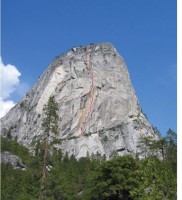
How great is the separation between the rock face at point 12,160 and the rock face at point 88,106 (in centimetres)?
1334

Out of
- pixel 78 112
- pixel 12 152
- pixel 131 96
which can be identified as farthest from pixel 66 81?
pixel 12 152

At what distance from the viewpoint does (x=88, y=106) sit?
396 ft

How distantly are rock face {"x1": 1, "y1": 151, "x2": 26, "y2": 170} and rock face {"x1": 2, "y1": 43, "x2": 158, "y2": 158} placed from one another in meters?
13.3

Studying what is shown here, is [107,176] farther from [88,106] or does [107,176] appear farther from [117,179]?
[88,106]

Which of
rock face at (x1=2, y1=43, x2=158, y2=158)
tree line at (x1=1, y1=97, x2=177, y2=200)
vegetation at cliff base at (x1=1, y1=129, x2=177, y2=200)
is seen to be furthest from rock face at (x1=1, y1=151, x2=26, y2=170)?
tree line at (x1=1, y1=97, x2=177, y2=200)

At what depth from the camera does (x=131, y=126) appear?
11481 cm

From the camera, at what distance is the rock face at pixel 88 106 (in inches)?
4414

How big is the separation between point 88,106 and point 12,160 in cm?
3799

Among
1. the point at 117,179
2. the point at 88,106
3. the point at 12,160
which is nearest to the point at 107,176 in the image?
the point at 117,179

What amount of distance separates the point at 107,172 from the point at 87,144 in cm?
6963

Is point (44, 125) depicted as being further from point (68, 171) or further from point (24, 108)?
point (24, 108)

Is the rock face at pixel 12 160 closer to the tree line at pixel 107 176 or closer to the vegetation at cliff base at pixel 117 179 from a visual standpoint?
the vegetation at cliff base at pixel 117 179

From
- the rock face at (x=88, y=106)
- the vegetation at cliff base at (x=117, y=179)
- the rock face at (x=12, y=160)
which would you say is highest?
the rock face at (x=88, y=106)

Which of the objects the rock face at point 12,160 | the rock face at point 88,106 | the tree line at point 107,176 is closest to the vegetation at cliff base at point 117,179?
the tree line at point 107,176
